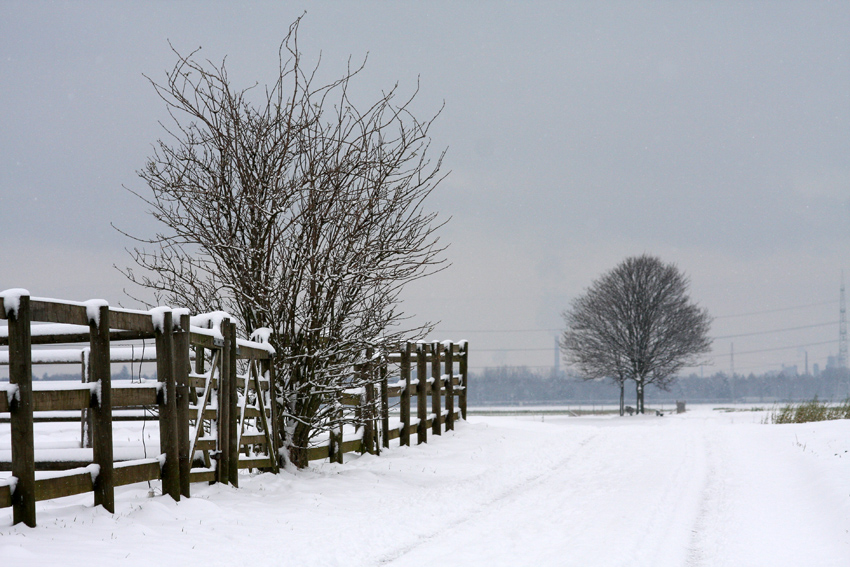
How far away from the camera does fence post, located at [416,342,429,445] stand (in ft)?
48.4

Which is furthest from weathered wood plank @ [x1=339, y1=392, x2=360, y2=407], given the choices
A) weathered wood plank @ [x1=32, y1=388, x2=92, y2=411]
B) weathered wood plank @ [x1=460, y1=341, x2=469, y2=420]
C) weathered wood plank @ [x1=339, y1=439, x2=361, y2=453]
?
weathered wood plank @ [x1=460, y1=341, x2=469, y2=420]

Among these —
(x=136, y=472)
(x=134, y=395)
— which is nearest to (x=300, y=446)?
(x=136, y=472)

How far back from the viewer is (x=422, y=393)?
49.5 feet

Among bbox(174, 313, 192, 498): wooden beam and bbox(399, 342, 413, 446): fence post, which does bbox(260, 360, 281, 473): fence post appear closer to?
bbox(174, 313, 192, 498): wooden beam

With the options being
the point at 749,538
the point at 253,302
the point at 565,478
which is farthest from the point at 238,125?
the point at 749,538

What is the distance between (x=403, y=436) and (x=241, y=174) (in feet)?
21.1

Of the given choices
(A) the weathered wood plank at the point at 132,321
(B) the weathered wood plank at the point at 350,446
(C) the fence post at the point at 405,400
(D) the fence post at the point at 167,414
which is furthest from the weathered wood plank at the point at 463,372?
(A) the weathered wood plank at the point at 132,321

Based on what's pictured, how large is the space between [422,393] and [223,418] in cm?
720

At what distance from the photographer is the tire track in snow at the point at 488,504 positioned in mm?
6055

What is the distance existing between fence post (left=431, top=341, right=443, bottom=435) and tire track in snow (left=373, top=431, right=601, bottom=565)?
11.2ft

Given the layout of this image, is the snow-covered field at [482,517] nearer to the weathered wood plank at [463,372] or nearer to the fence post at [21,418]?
the fence post at [21,418]

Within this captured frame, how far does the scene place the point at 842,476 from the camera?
9641 millimetres

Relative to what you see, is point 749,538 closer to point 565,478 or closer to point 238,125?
point 565,478

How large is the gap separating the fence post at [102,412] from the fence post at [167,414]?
2.71 ft
